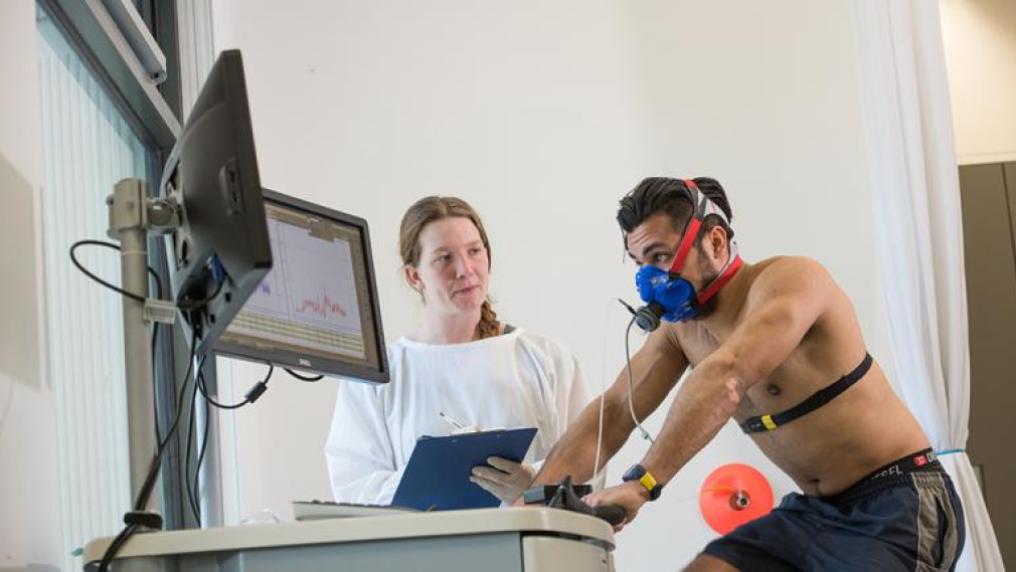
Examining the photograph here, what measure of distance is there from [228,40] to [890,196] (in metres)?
2.26

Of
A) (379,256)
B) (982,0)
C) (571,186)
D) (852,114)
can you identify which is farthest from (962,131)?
(379,256)

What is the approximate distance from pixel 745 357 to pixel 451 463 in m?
0.62

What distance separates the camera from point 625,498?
2330mm

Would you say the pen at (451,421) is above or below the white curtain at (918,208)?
below

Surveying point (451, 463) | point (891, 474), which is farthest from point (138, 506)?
point (891, 474)

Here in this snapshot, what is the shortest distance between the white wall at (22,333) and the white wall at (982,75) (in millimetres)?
4256

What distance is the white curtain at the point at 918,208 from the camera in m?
4.31

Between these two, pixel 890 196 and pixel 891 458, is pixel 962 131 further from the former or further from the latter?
pixel 891 458

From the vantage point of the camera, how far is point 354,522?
155 cm

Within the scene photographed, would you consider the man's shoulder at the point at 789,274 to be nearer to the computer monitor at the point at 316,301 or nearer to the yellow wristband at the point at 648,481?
the yellow wristband at the point at 648,481

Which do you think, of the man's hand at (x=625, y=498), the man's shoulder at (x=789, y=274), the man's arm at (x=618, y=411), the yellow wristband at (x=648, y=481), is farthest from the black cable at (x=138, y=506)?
the man's shoulder at (x=789, y=274)

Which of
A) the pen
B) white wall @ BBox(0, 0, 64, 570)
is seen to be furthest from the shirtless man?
white wall @ BBox(0, 0, 64, 570)

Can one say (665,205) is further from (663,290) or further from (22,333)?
(22,333)

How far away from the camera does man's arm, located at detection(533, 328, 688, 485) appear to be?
2.90 metres
